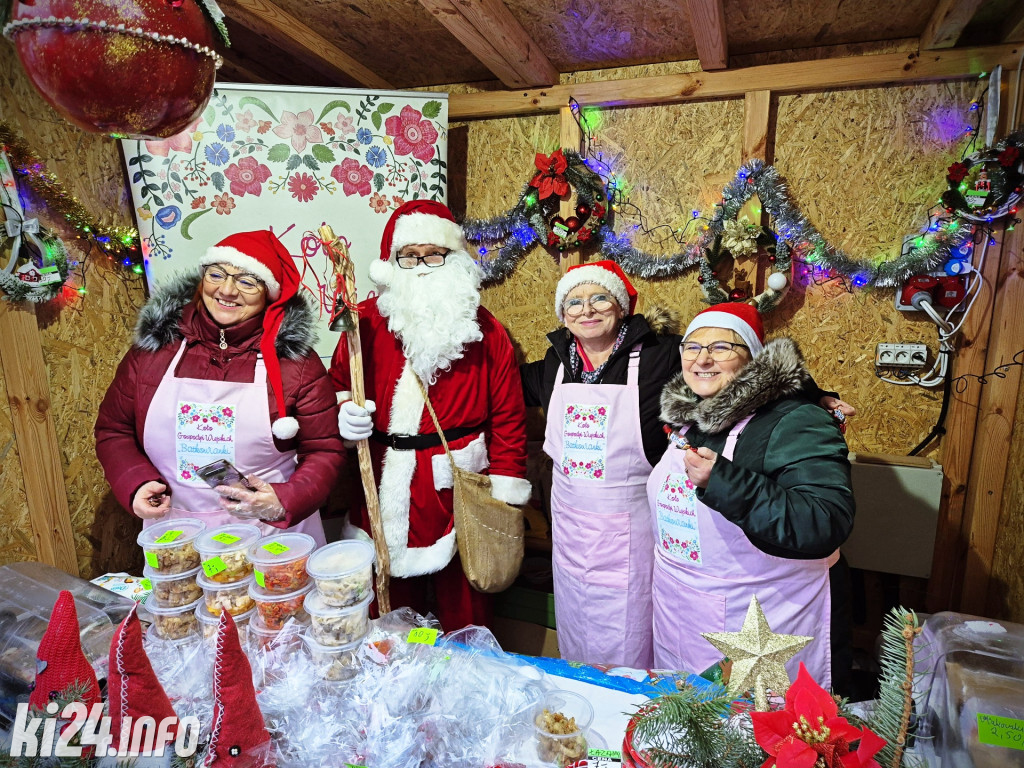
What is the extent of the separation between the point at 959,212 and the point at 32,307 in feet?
11.9

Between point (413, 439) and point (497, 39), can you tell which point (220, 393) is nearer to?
point (413, 439)

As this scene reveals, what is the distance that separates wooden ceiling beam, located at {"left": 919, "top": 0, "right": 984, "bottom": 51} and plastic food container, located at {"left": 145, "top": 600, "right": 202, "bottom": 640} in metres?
2.99

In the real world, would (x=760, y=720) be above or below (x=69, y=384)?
below

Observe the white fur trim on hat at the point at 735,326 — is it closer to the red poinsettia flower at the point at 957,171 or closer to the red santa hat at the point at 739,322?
the red santa hat at the point at 739,322

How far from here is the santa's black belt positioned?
2449mm

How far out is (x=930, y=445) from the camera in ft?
8.78

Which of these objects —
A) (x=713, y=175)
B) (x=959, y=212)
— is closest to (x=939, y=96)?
(x=959, y=212)

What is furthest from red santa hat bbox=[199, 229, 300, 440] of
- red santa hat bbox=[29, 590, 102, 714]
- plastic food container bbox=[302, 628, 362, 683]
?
Result: red santa hat bbox=[29, 590, 102, 714]

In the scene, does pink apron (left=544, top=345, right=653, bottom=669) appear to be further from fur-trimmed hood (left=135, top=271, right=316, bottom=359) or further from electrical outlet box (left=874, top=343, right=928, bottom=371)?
electrical outlet box (left=874, top=343, right=928, bottom=371)

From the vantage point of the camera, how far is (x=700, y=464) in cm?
159

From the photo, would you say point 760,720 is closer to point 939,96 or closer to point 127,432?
point 127,432

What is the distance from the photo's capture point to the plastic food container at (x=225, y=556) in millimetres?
1269

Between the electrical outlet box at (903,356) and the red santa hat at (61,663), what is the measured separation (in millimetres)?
2995

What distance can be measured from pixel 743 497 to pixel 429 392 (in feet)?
4.52
